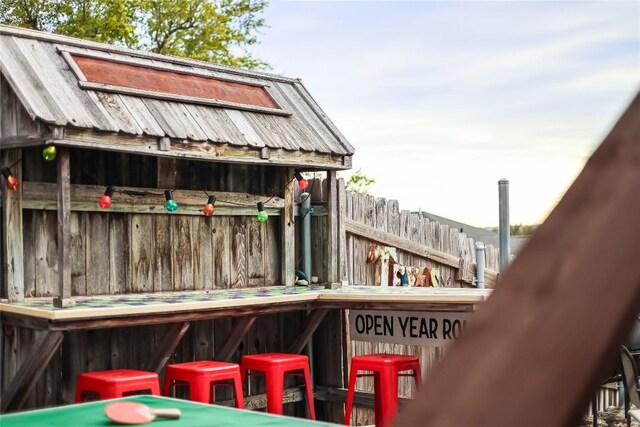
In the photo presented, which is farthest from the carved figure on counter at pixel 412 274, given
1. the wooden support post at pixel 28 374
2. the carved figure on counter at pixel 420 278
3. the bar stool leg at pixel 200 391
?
the wooden support post at pixel 28 374

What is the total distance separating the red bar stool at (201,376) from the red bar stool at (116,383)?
382 mm

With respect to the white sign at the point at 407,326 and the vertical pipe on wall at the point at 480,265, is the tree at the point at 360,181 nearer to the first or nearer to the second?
the vertical pipe on wall at the point at 480,265

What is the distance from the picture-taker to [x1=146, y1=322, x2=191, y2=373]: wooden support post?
6.47 m

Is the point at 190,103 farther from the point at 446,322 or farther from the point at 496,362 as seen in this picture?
the point at 496,362

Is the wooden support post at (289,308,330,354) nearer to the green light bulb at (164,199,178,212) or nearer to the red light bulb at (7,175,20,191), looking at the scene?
the green light bulb at (164,199,178,212)

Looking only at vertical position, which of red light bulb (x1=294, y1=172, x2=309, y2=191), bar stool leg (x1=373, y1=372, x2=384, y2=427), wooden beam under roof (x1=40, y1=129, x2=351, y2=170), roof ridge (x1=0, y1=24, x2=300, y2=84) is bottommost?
bar stool leg (x1=373, y1=372, x2=384, y2=427)

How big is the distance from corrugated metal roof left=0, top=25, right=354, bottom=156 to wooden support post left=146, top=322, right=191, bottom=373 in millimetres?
1433

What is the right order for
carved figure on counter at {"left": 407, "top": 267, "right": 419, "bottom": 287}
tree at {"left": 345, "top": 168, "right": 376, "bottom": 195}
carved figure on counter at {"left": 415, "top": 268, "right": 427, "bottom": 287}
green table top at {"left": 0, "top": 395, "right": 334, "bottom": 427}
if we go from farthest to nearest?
tree at {"left": 345, "top": 168, "right": 376, "bottom": 195} < carved figure on counter at {"left": 415, "top": 268, "right": 427, "bottom": 287} < carved figure on counter at {"left": 407, "top": 267, "right": 419, "bottom": 287} < green table top at {"left": 0, "top": 395, "right": 334, "bottom": 427}

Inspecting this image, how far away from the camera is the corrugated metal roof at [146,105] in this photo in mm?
6031

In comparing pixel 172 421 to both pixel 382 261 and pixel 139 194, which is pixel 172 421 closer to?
pixel 139 194

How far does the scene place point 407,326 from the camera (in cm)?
737

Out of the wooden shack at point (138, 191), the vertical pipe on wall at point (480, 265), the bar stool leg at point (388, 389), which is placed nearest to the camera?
the wooden shack at point (138, 191)

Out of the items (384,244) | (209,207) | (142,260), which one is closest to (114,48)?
(209,207)

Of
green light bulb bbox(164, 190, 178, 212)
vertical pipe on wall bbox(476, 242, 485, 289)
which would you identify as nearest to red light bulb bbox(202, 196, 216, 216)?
green light bulb bbox(164, 190, 178, 212)
